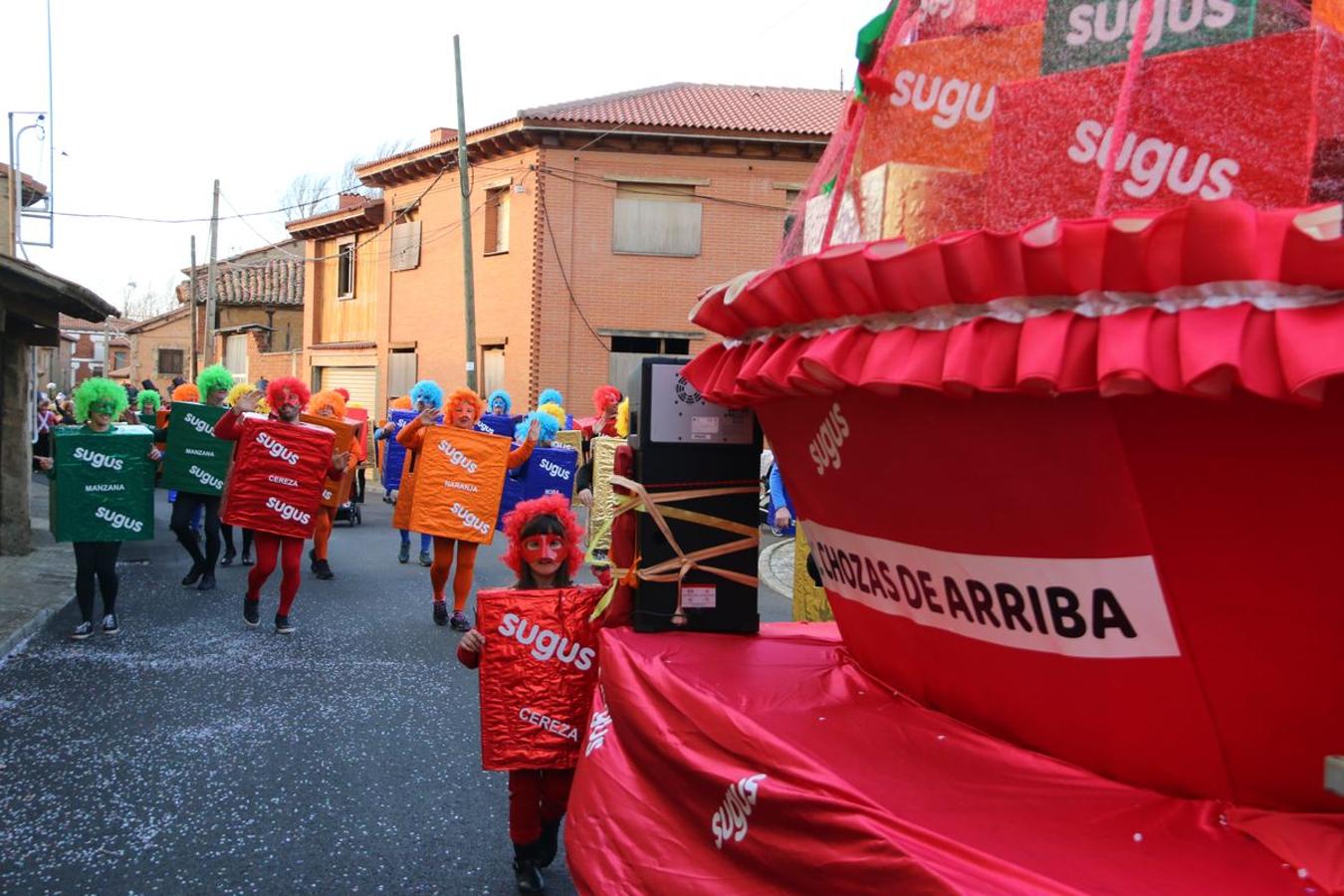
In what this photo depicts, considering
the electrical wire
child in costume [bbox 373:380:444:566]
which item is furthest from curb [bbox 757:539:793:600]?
the electrical wire

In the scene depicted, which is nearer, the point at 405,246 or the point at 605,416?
the point at 605,416

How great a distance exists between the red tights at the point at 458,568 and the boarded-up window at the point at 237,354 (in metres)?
36.3

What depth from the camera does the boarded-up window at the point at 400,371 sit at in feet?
92.8

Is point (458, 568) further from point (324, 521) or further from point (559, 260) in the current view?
point (559, 260)

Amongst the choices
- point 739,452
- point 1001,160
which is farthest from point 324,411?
point 1001,160

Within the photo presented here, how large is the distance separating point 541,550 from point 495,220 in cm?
2212

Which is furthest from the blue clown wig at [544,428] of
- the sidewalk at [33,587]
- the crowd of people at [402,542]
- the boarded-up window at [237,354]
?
the boarded-up window at [237,354]

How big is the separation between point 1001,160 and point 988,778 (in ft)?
3.25

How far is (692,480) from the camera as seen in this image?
291 cm

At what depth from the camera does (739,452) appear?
2.93 metres

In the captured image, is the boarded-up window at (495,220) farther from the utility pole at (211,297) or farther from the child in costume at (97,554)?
the child in costume at (97,554)

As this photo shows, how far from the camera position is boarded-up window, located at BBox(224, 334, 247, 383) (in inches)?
1660

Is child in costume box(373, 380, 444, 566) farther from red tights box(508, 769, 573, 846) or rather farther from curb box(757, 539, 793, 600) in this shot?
red tights box(508, 769, 573, 846)

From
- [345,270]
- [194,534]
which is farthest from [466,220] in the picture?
[194,534]
